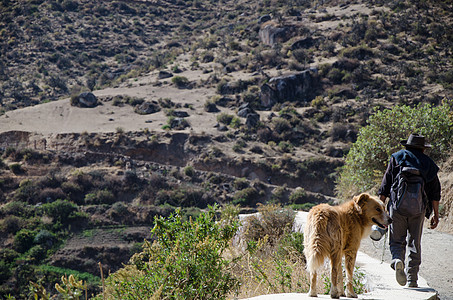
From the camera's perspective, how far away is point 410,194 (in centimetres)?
516

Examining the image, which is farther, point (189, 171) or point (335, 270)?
point (189, 171)

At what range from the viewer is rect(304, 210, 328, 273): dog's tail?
4.43 m

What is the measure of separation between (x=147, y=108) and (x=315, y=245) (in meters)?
40.0

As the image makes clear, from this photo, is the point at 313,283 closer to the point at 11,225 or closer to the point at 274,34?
the point at 11,225

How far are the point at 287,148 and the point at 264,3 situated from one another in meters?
41.4

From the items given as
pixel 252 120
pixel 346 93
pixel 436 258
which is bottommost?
pixel 252 120

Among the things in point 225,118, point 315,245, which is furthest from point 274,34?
point 315,245

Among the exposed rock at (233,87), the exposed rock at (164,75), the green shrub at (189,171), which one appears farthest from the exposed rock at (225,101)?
the green shrub at (189,171)

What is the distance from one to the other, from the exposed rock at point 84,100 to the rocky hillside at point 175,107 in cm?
15

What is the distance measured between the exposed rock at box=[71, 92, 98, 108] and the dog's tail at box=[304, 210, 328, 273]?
41.7 metres

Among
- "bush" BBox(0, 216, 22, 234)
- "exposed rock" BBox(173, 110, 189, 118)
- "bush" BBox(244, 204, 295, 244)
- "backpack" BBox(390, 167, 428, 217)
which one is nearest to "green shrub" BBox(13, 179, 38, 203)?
"bush" BBox(0, 216, 22, 234)

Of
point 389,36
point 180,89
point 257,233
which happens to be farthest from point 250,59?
point 257,233

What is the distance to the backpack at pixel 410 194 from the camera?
203 inches

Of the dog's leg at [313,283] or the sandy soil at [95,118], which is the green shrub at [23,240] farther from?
the dog's leg at [313,283]
